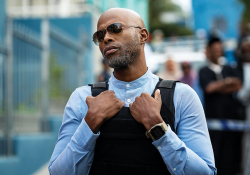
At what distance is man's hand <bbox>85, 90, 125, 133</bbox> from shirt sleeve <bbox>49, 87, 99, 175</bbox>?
0.13ft

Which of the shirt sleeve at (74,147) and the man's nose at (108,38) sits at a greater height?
the man's nose at (108,38)

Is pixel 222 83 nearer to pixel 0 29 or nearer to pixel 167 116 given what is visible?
pixel 167 116

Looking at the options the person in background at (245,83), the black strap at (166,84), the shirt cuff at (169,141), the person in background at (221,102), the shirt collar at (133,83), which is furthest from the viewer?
the person in background at (245,83)

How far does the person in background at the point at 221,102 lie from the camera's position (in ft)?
16.9

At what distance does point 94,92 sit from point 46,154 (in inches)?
158

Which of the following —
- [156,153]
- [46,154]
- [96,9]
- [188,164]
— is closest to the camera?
[188,164]

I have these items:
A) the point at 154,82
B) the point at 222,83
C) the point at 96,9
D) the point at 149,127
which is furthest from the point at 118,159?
the point at 96,9

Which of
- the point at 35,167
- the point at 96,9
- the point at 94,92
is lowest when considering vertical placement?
the point at 35,167

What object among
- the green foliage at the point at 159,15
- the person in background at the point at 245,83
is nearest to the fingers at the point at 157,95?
the person in background at the point at 245,83

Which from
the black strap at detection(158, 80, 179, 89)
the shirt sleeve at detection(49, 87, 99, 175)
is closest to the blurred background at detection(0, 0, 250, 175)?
the shirt sleeve at detection(49, 87, 99, 175)

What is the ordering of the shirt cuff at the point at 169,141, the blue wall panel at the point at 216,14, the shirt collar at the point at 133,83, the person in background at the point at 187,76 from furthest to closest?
the blue wall panel at the point at 216,14 → the person in background at the point at 187,76 → the shirt collar at the point at 133,83 → the shirt cuff at the point at 169,141

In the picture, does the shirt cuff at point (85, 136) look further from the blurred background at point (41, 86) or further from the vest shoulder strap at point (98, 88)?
the blurred background at point (41, 86)

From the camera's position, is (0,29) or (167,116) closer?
(167,116)

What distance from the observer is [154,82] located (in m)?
2.19
